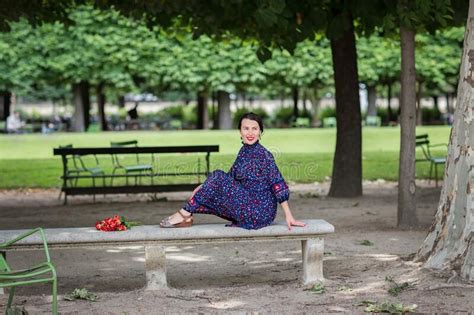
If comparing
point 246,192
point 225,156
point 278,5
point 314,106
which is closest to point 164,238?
point 246,192

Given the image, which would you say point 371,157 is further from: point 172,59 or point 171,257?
point 172,59

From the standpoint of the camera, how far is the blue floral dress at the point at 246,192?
741 centimetres

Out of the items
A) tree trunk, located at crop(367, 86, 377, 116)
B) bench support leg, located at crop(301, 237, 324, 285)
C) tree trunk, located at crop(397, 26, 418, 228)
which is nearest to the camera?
bench support leg, located at crop(301, 237, 324, 285)

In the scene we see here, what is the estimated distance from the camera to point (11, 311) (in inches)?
243

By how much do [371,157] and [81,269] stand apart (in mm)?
15744

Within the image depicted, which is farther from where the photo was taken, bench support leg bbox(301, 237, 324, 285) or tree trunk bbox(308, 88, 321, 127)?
tree trunk bbox(308, 88, 321, 127)

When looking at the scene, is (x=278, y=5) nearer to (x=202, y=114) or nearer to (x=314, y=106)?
(x=202, y=114)

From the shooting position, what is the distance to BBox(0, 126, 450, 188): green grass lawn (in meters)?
19.9

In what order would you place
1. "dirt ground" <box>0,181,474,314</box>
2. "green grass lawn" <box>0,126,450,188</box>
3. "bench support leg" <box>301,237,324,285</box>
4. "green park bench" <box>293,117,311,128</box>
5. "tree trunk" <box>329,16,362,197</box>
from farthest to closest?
1. "green park bench" <box>293,117,311,128</box>
2. "green grass lawn" <box>0,126,450,188</box>
3. "tree trunk" <box>329,16,362,197</box>
4. "bench support leg" <box>301,237,324,285</box>
5. "dirt ground" <box>0,181,474,314</box>

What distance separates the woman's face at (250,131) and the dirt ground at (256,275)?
3.96ft

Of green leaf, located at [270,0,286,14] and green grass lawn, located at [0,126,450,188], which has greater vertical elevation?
green leaf, located at [270,0,286,14]

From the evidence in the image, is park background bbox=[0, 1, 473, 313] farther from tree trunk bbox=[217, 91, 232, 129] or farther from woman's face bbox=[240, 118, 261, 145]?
woman's face bbox=[240, 118, 261, 145]

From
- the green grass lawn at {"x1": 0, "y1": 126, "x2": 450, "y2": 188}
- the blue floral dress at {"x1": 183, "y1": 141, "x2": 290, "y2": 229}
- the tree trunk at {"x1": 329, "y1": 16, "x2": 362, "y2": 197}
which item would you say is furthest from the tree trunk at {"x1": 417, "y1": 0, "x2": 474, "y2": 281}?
the green grass lawn at {"x1": 0, "y1": 126, "x2": 450, "y2": 188}

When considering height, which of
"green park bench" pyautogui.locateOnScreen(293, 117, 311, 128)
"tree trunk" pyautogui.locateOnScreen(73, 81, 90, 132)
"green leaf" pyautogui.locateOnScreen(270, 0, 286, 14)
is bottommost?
"green park bench" pyautogui.locateOnScreen(293, 117, 311, 128)
